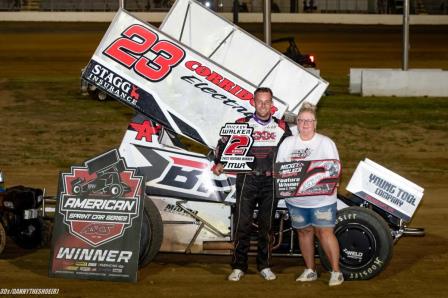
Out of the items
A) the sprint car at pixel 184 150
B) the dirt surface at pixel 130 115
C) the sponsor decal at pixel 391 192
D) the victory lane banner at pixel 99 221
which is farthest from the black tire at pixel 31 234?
the sponsor decal at pixel 391 192

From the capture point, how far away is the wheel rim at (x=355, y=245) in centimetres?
944

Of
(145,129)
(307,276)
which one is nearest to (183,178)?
(145,129)

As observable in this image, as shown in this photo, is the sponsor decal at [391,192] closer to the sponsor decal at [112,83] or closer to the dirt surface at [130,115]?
the dirt surface at [130,115]

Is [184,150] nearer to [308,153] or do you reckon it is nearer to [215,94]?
[215,94]

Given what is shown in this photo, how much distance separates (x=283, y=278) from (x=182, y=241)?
1.06 m

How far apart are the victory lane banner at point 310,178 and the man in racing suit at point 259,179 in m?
0.28

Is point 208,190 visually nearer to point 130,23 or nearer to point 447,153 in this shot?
point 130,23

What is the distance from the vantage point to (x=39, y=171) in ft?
53.5

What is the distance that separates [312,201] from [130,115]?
11988mm

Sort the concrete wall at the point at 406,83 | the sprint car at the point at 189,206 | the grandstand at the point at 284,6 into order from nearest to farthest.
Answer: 1. the sprint car at the point at 189,206
2. the concrete wall at the point at 406,83
3. the grandstand at the point at 284,6

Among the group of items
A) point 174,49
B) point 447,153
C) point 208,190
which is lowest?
point 447,153

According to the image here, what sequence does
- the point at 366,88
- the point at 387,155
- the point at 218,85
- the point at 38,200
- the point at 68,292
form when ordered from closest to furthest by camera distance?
the point at 68,292 < the point at 218,85 < the point at 38,200 < the point at 387,155 < the point at 366,88

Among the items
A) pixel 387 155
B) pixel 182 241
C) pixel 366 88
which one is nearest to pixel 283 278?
pixel 182 241

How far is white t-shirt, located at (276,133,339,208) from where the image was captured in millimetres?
9094
